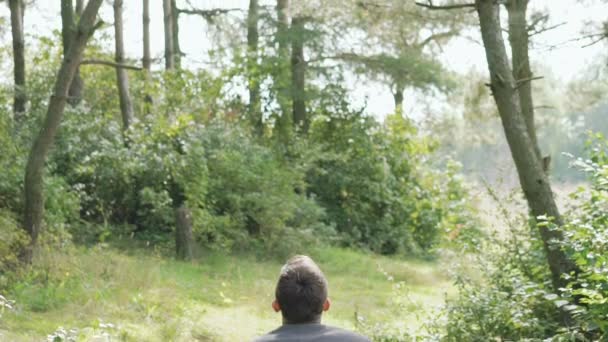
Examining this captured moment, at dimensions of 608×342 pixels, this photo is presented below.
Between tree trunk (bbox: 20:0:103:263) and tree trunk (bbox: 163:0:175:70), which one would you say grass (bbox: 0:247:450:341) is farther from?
tree trunk (bbox: 163:0:175:70)

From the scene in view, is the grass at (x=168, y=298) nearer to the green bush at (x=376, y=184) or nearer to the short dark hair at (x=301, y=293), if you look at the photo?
the short dark hair at (x=301, y=293)

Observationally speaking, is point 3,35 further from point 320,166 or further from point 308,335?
point 308,335

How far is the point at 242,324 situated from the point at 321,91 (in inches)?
518

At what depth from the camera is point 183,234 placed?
15.5 metres

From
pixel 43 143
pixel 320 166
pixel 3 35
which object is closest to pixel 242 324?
pixel 43 143

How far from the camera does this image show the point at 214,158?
1708 centimetres

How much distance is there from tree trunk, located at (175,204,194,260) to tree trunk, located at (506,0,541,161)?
21.2 ft

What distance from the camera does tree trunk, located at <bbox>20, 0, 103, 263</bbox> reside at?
34.6ft

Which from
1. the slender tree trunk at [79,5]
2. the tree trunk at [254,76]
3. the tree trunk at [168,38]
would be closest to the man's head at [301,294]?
the tree trunk at [168,38]

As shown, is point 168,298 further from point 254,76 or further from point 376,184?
point 254,76

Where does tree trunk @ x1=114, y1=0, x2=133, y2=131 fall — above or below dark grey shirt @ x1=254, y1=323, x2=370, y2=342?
above

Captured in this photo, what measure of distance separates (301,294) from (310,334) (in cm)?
17

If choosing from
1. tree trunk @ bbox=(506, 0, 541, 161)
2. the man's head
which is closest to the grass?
the man's head

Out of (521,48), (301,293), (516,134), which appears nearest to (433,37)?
(521,48)
